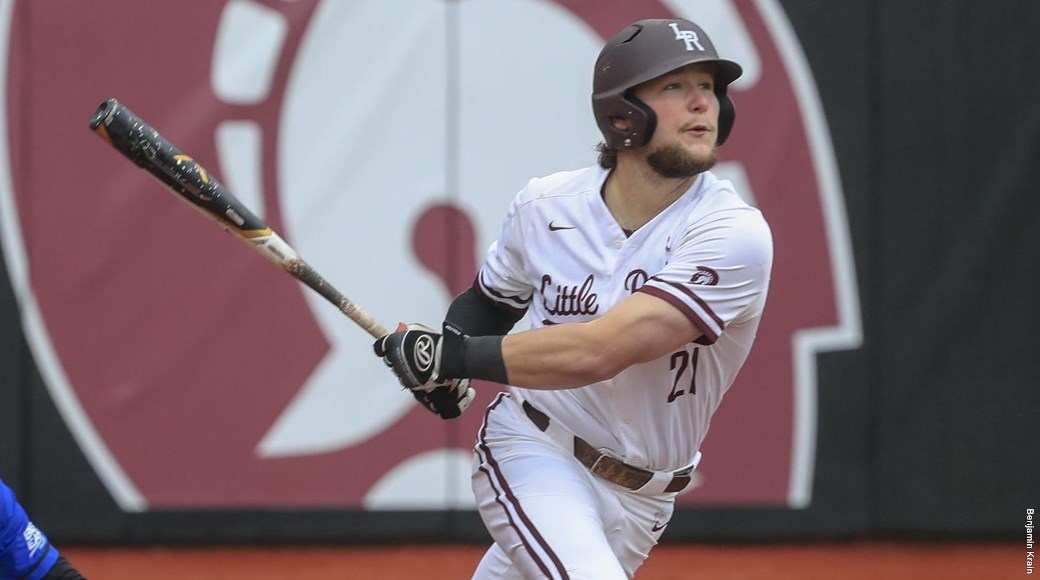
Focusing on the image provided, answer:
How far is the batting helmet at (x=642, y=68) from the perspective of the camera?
3299 millimetres

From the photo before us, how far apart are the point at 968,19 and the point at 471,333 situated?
356 centimetres

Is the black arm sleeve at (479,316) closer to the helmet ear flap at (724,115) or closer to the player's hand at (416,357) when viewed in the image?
the player's hand at (416,357)

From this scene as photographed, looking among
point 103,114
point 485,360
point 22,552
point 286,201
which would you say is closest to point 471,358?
point 485,360

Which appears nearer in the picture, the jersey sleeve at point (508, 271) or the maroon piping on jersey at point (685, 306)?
the maroon piping on jersey at point (685, 306)

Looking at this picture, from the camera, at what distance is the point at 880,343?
6234 mm

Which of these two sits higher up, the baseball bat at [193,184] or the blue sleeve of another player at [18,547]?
the baseball bat at [193,184]

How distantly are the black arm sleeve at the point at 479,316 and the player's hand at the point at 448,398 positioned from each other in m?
0.15

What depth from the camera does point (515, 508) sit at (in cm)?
332

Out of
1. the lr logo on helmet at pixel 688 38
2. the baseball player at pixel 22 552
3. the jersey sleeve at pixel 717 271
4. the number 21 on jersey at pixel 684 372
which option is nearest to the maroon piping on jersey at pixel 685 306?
the jersey sleeve at pixel 717 271

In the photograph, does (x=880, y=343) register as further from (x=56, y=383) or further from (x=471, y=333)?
(x=56, y=383)

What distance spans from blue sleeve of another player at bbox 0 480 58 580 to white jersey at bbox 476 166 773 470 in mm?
1342

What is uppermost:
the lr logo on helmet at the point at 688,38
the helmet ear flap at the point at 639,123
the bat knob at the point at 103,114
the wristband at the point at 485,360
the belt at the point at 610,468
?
the bat knob at the point at 103,114

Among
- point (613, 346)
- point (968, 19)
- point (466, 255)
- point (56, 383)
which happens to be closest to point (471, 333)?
point (613, 346)

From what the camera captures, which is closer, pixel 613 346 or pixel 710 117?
pixel 613 346
